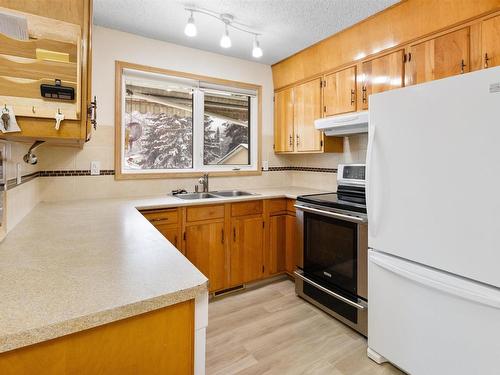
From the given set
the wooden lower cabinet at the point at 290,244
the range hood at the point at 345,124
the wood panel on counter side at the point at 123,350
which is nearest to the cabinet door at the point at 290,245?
the wooden lower cabinet at the point at 290,244

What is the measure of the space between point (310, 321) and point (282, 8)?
2397mm

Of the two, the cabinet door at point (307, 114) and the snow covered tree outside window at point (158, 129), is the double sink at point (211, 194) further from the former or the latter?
the cabinet door at point (307, 114)

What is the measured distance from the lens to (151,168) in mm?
2865

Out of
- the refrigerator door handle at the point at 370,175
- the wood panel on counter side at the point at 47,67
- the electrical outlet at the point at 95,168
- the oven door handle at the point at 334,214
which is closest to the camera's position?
the wood panel on counter side at the point at 47,67

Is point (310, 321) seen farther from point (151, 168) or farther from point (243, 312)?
point (151, 168)

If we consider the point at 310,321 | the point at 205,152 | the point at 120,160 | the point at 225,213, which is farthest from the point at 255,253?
the point at 120,160

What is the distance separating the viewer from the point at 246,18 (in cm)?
230

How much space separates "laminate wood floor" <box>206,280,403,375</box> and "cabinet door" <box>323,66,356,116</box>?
1.77 m

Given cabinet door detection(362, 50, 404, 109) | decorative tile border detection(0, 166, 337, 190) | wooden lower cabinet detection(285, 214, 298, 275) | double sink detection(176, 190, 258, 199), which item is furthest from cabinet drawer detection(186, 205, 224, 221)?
cabinet door detection(362, 50, 404, 109)

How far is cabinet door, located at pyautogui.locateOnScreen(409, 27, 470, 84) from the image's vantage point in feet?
5.90

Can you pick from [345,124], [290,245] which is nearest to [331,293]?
[290,245]

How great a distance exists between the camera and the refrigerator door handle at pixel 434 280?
3.96ft

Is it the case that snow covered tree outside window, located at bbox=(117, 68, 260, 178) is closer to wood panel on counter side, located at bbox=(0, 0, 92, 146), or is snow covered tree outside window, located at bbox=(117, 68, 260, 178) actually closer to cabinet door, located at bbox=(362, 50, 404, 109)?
cabinet door, located at bbox=(362, 50, 404, 109)

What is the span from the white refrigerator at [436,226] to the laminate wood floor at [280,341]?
0.68 feet
